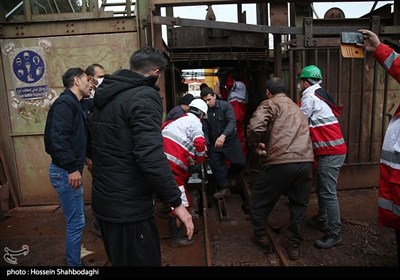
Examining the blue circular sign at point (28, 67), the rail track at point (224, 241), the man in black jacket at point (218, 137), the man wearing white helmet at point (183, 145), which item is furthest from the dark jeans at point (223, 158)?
the blue circular sign at point (28, 67)

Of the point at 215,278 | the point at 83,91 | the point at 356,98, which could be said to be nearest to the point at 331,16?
the point at 356,98

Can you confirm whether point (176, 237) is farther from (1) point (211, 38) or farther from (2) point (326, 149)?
(1) point (211, 38)

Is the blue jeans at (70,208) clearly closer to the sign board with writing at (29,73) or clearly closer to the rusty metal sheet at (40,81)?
the rusty metal sheet at (40,81)

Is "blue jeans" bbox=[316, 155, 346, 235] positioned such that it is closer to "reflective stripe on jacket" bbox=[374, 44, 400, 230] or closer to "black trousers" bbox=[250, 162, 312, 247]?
"black trousers" bbox=[250, 162, 312, 247]

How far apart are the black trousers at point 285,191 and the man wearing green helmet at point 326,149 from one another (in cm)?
33

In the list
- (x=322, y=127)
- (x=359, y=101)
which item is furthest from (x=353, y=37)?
(x=359, y=101)

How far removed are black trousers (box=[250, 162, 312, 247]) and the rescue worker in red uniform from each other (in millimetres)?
872

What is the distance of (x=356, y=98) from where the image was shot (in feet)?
17.6

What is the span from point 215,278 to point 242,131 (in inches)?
189

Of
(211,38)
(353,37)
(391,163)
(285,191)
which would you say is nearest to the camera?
(391,163)

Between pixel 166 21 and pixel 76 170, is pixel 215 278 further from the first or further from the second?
pixel 166 21

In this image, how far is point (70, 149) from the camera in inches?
119

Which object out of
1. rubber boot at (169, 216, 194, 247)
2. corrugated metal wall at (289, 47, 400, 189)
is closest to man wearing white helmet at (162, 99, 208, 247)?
rubber boot at (169, 216, 194, 247)

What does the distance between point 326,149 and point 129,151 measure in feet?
8.26
